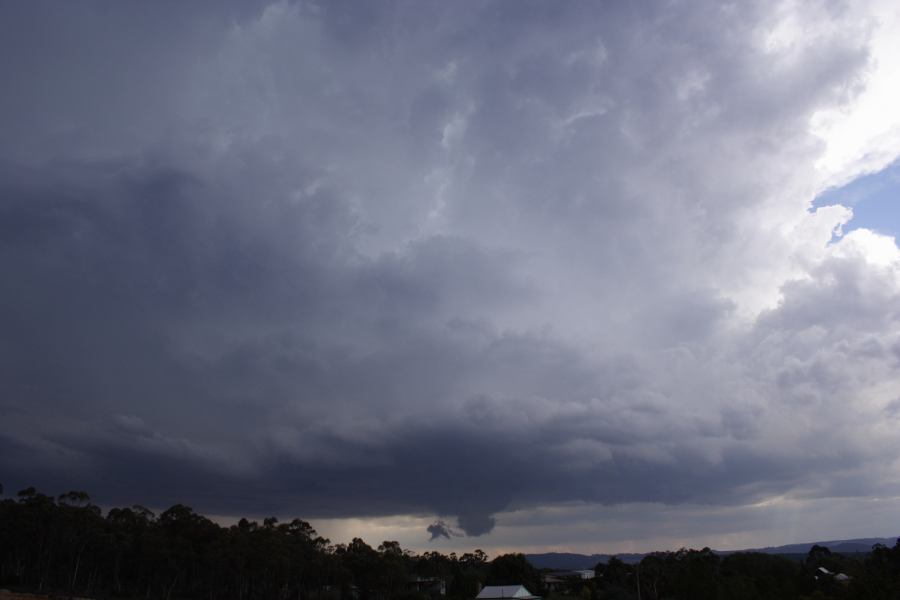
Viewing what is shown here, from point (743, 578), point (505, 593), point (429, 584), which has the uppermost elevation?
point (743, 578)

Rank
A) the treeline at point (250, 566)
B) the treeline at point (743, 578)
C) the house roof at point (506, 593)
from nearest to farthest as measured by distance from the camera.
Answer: the treeline at point (743, 578)
the treeline at point (250, 566)
the house roof at point (506, 593)

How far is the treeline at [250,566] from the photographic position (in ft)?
340

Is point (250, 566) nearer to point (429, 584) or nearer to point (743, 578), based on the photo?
point (429, 584)

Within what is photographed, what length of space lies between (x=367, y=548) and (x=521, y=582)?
112 ft

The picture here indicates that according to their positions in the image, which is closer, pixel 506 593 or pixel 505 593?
pixel 506 593

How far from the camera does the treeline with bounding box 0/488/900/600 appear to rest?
4080 inches

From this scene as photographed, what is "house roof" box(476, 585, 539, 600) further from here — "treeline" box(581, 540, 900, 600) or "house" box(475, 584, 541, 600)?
"treeline" box(581, 540, 900, 600)

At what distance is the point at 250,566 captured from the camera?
116 metres

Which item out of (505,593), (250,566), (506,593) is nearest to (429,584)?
(505,593)

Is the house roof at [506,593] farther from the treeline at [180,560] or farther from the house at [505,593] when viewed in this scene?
the treeline at [180,560]

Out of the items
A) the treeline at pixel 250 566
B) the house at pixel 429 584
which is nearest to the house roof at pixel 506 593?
the treeline at pixel 250 566

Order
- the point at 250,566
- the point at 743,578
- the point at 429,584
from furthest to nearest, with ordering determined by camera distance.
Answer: the point at 429,584 → the point at 250,566 → the point at 743,578

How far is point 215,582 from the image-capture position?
128m

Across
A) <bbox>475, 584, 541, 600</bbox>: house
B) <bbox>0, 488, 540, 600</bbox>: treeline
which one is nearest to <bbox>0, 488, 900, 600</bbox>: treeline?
<bbox>0, 488, 540, 600</bbox>: treeline
